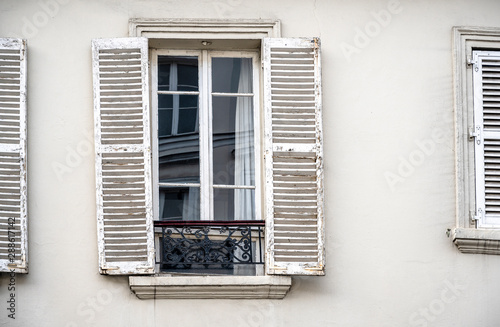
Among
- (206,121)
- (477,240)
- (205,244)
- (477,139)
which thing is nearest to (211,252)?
(205,244)

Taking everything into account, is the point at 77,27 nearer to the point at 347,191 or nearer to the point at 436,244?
the point at 347,191

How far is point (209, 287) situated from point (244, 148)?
1286 mm

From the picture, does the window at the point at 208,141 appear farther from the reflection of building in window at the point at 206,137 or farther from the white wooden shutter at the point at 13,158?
the white wooden shutter at the point at 13,158

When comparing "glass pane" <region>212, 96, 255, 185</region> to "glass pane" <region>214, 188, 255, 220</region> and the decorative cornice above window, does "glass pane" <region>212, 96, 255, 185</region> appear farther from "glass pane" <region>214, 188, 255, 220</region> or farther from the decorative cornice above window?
the decorative cornice above window

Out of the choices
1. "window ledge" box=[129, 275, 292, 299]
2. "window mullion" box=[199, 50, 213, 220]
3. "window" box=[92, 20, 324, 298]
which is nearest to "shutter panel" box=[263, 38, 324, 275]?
"window" box=[92, 20, 324, 298]

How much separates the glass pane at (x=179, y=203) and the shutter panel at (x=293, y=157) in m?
0.68

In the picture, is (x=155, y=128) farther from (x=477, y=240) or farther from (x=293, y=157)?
(x=477, y=240)

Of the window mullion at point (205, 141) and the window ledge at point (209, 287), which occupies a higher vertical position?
the window mullion at point (205, 141)

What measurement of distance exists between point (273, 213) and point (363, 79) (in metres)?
1.33

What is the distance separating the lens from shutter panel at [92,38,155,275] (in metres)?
11.1

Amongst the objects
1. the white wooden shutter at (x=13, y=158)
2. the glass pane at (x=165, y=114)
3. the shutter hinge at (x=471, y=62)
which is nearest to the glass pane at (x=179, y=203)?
the glass pane at (x=165, y=114)

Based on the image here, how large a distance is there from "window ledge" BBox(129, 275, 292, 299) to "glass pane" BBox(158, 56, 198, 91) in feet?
5.33

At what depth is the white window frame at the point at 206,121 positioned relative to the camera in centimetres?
1156

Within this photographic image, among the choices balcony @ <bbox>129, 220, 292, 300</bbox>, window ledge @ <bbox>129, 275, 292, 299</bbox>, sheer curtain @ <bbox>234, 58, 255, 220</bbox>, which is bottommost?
window ledge @ <bbox>129, 275, 292, 299</bbox>
